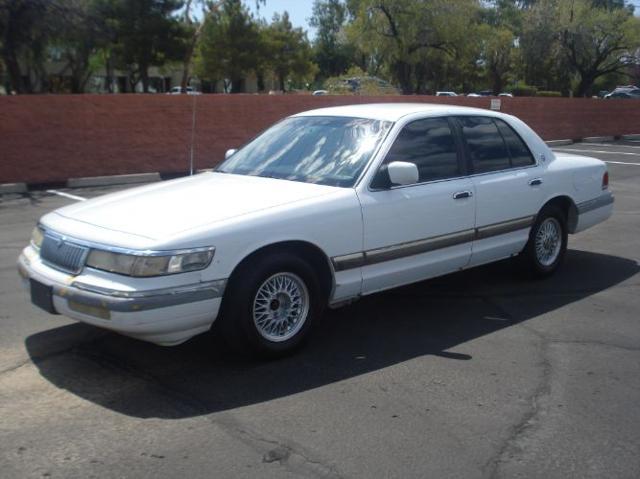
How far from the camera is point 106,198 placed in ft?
18.1

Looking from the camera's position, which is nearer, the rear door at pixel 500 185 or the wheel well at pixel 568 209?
the rear door at pixel 500 185

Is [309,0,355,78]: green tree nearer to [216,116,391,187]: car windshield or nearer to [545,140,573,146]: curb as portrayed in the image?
[545,140,573,146]: curb

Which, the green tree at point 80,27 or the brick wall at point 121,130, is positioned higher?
the green tree at point 80,27

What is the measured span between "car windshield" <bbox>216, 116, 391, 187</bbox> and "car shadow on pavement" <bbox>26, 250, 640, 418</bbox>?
1.20 metres

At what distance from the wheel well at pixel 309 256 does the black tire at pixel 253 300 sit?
0.10ft

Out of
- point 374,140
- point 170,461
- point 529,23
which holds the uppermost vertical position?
point 529,23

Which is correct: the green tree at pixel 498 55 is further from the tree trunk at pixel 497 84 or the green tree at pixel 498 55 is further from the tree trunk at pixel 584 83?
the tree trunk at pixel 584 83

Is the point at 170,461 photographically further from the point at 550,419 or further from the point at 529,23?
the point at 529,23

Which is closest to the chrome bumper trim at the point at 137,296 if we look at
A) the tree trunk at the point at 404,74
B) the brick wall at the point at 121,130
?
the brick wall at the point at 121,130

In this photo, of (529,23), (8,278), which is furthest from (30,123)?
(529,23)

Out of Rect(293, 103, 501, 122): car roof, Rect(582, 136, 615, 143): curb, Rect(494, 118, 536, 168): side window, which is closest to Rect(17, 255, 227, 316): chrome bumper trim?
Rect(293, 103, 501, 122): car roof

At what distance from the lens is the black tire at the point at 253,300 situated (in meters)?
4.69

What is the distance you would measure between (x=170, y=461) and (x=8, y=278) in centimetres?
417

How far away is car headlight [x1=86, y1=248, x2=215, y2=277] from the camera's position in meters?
4.36
